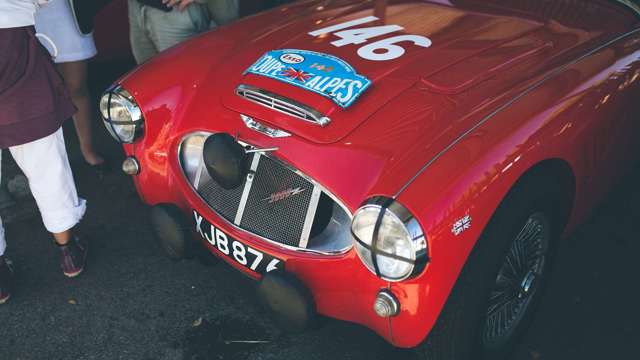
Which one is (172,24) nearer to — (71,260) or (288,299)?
(71,260)

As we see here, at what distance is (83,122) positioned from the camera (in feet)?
11.0

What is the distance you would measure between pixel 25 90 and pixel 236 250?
103 cm

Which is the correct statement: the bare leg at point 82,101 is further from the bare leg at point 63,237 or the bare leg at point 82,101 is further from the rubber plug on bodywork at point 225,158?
the rubber plug on bodywork at point 225,158

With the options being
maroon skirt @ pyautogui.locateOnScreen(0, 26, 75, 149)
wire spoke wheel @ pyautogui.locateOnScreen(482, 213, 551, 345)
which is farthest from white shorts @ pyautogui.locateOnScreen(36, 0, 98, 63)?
wire spoke wheel @ pyautogui.locateOnScreen(482, 213, 551, 345)

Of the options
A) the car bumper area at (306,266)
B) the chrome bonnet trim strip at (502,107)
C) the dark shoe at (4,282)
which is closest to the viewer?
the chrome bonnet trim strip at (502,107)

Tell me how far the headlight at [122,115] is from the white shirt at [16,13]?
0.41 m

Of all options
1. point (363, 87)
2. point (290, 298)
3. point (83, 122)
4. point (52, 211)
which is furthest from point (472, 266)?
point (83, 122)

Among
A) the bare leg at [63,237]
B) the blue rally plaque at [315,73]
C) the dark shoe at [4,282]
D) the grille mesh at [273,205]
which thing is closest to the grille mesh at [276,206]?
the grille mesh at [273,205]

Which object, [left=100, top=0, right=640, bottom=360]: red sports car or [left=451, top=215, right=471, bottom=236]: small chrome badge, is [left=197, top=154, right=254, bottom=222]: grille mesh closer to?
[left=100, top=0, right=640, bottom=360]: red sports car

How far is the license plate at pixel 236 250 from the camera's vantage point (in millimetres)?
2041

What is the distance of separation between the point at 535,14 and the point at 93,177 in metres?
2.57

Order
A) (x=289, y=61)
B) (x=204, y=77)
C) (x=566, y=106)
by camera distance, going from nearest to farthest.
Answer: (x=566, y=106) < (x=289, y=61) < (x=204, y=77)

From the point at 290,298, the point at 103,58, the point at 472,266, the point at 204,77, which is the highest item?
the point at 204,77

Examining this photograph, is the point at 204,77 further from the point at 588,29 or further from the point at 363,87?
the point at 588,29
